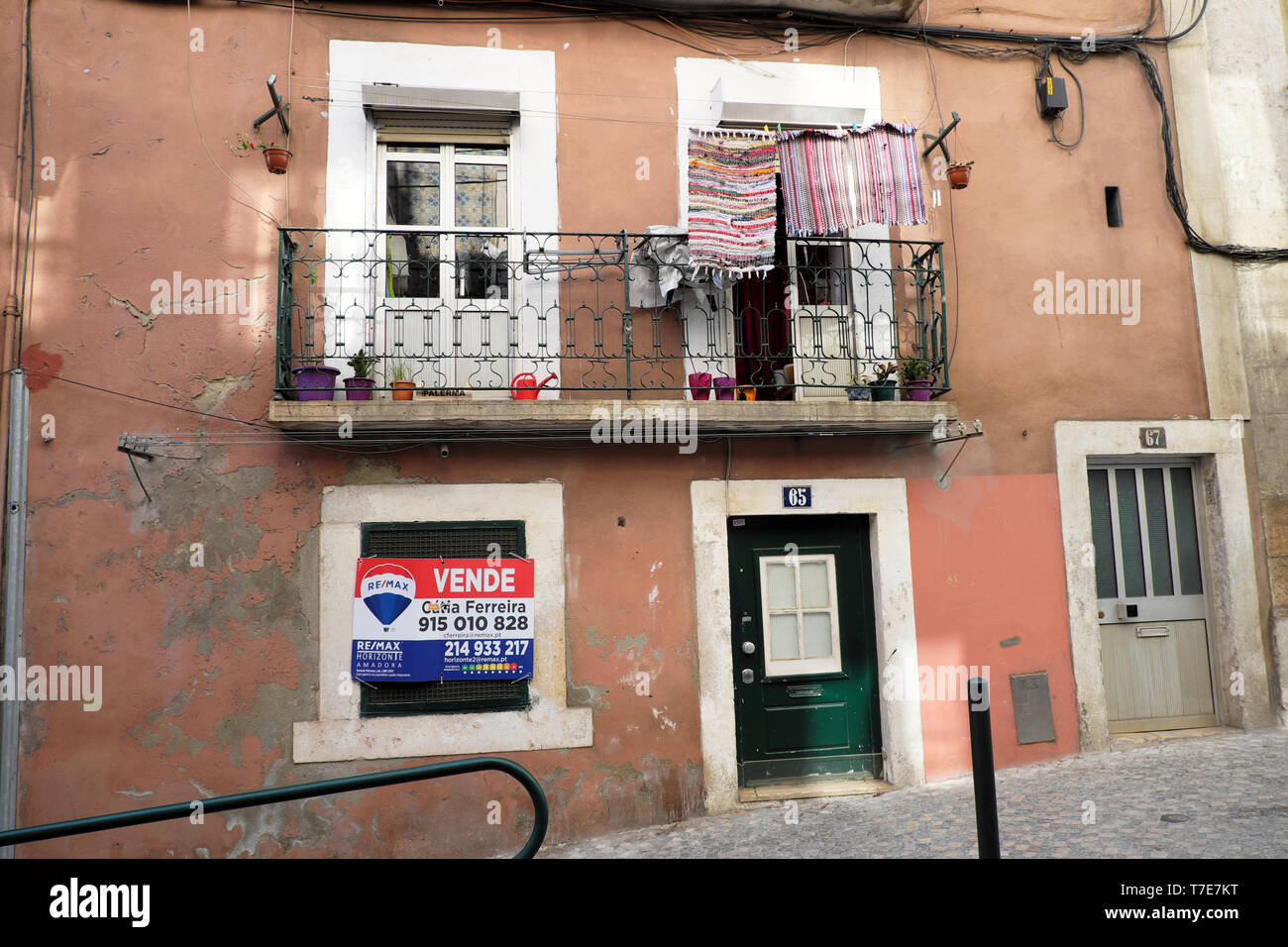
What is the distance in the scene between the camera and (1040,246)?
22.6 feet

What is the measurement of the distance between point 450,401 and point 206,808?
309cm

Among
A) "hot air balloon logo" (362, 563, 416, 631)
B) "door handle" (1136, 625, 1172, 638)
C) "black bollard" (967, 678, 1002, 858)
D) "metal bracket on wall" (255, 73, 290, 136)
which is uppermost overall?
"metal bracket on wall" (255, 73, 290, 136)

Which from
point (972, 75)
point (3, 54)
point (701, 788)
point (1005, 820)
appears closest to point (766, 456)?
point (701, 788)

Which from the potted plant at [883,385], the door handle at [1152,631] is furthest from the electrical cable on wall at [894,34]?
the door handle at [1152,631]

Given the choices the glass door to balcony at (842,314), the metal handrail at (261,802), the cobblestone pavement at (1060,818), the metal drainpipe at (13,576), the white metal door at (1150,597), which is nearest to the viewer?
the metal handrail at (261,802)

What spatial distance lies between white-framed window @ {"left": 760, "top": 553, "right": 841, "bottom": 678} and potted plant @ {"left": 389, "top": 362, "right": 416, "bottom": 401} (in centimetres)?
299

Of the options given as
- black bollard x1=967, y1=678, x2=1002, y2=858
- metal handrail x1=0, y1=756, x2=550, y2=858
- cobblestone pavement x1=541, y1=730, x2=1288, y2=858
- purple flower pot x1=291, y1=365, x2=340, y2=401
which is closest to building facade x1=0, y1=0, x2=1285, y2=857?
purple flower pot x1=291, y1=365, x2=340, y2=401

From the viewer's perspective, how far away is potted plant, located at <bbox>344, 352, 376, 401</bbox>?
5684 mm

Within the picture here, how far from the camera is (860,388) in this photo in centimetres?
626

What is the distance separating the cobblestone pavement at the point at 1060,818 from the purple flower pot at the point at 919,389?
2.95m

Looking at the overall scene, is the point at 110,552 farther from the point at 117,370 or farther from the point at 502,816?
the point at 502,816

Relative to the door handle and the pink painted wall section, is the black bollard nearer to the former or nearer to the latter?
the pink painted wall section

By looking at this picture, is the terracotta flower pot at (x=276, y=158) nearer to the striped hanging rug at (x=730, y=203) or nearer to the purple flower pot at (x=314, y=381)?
the purple flower pot at (x=314, y=381)

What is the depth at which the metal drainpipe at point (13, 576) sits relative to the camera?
531 centimetres
